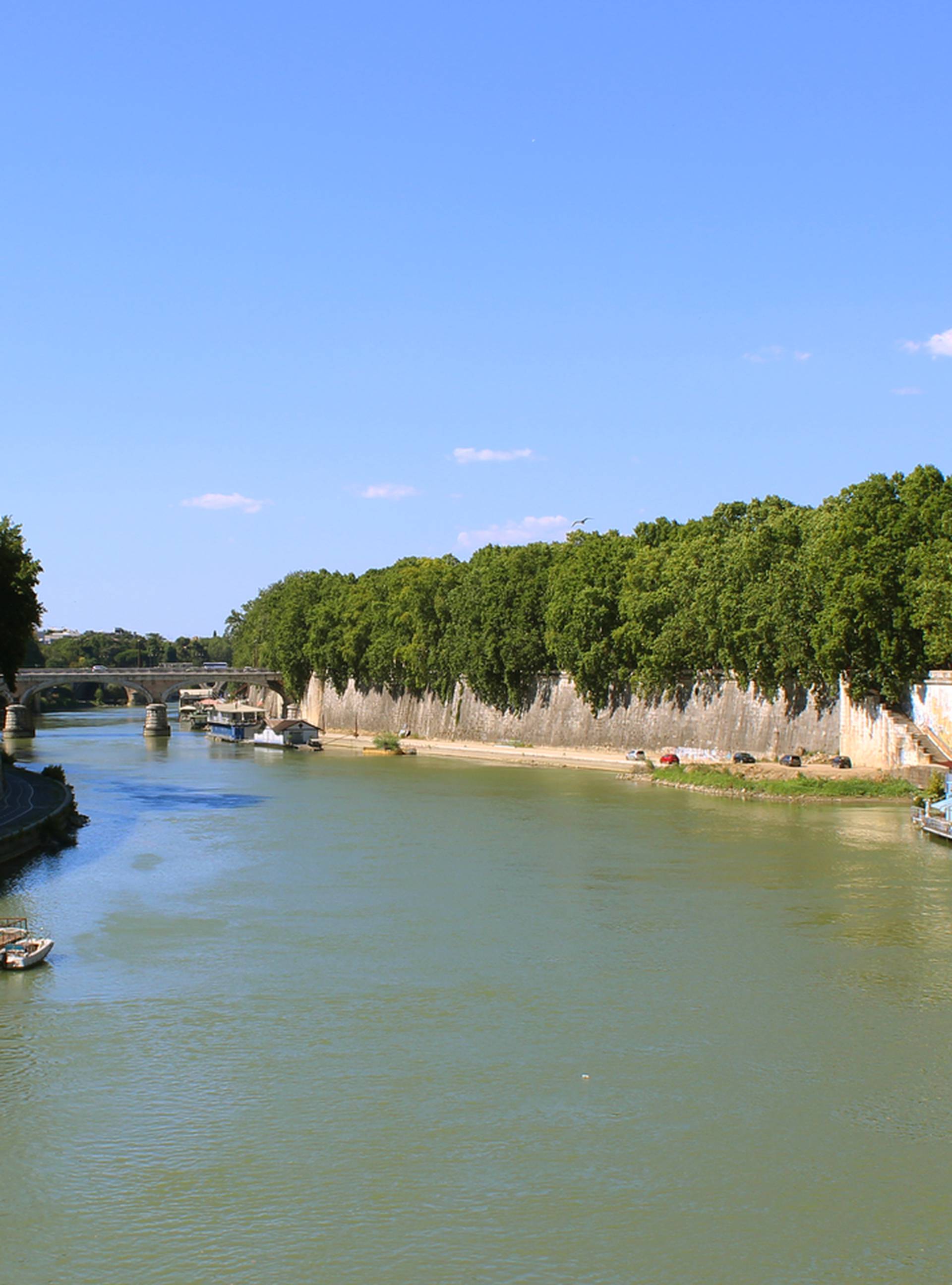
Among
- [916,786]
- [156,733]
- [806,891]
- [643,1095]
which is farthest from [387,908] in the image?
[156,733]

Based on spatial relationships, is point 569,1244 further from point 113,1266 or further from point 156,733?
point 156,733

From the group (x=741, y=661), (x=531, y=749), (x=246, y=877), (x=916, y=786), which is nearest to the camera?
(x=246, y=877)

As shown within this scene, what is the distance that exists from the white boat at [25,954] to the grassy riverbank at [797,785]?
25.4m

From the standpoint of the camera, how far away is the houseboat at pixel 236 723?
3120 inches

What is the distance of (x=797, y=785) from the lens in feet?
133

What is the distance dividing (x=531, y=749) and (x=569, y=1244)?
5114 cm

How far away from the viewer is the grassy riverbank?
3900 centimetres

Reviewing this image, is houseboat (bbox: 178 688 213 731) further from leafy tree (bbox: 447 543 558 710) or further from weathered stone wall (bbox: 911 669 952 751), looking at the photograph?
weathered stone wall (bbox: 911 669 952 751)

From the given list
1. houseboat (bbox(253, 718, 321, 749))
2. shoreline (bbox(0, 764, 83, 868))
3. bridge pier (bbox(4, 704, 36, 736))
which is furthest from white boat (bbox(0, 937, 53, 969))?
bridge pier (bbox(4, 704, 36, 736))

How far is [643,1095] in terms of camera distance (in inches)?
577

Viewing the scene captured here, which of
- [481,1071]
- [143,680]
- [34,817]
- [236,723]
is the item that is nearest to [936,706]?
[34,817]

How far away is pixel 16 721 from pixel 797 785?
50.9m

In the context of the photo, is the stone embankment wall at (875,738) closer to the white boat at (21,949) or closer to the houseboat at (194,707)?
the white boat at (21,949)

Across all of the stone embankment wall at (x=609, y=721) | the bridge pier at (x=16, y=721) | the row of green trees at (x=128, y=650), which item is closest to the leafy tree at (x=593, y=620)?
the stone embankment wall at (x=609, y=721)
